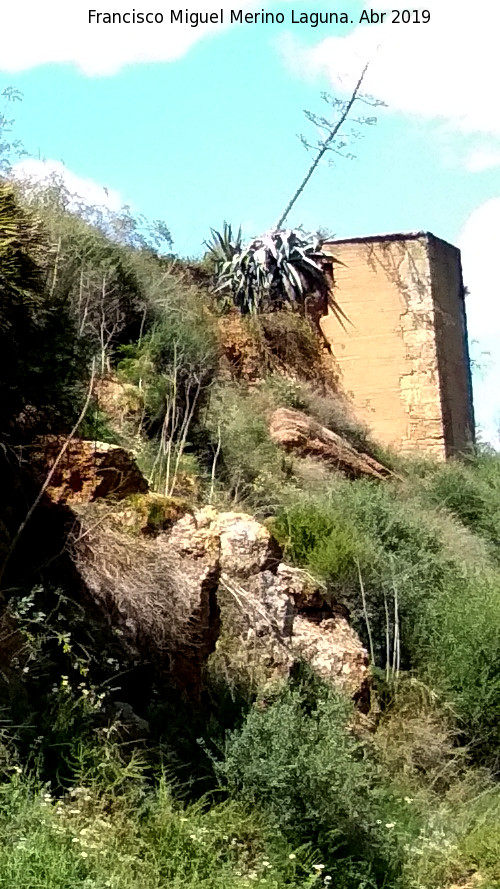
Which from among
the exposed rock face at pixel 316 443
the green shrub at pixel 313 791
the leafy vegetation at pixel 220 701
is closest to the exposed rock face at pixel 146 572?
the leafy vegetation at pixel 220 701

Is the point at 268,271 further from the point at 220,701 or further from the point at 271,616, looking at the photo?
the point at 220,701

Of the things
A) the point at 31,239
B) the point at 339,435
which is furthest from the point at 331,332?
the point at 31,239

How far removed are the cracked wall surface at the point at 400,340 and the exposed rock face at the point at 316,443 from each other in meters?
2.16

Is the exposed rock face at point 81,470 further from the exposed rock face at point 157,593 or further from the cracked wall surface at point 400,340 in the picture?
the cracked wall surface at point 400,340

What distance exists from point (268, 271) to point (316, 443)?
169 inches

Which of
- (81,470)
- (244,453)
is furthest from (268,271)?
(81,470)

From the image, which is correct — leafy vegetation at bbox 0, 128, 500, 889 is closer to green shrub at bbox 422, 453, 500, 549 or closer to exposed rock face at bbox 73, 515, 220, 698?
exposed rock face at bbox 73, 515, 220, 698

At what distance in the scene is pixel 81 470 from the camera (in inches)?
303

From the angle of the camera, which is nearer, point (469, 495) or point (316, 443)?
point (316, 443)

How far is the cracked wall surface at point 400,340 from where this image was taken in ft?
59.2

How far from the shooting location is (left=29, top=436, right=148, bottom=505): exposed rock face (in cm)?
753

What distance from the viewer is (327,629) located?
9.59m

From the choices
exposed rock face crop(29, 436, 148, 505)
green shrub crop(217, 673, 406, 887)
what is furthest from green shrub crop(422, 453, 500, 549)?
green shrub crop(217, 673, 406, 887)

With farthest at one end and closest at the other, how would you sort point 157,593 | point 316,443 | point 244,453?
1. point 316,443
2. point 244,453
3. point 157,593
